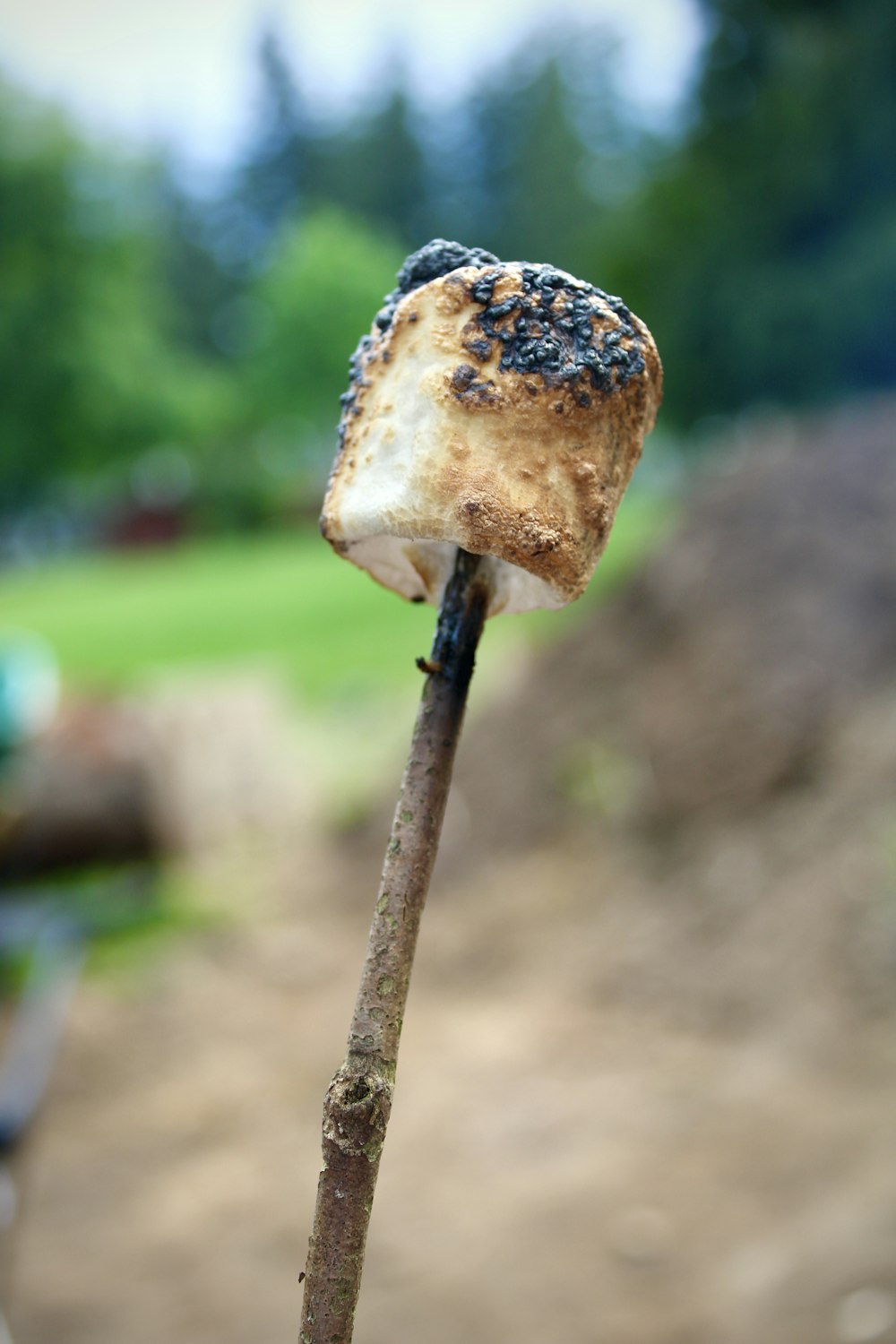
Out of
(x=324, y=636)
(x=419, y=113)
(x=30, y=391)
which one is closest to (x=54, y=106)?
(x=30, y=391)

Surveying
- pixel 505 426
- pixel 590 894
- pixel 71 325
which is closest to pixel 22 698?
pixel 590 894

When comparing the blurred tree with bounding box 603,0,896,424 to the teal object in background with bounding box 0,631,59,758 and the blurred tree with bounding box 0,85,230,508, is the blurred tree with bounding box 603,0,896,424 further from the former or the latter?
the blurred tree with bounding box 0,85,230,508

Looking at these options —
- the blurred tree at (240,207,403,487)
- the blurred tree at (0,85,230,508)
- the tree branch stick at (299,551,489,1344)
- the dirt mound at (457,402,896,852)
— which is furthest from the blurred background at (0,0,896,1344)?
the blurred tree at (0,85,230,508)

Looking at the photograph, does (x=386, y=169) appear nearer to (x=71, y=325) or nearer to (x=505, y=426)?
(x=71, y=325)

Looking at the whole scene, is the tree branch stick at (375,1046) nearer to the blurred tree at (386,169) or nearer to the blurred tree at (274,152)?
the blurred tree at (386,169)

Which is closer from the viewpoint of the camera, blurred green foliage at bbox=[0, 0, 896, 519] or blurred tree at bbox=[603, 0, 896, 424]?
blurred tree at bbox=[603, 0, 896, 424]

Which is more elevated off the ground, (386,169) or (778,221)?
(386,169)

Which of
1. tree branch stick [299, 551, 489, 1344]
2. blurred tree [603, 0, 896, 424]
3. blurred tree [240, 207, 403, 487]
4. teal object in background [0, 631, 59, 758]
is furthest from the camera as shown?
blurred tree [240, 207, 403, 487]
